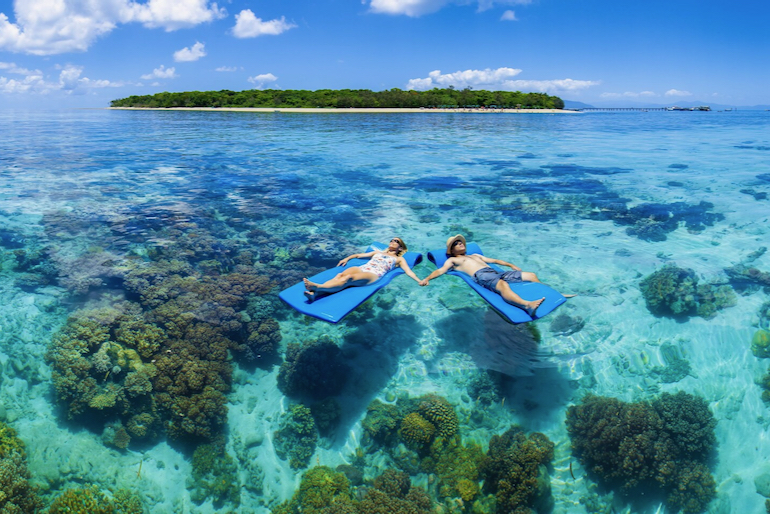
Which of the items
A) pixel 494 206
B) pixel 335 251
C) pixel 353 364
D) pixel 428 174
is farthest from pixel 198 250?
pixel 428 174

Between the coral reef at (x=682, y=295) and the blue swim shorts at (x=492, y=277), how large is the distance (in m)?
3.16

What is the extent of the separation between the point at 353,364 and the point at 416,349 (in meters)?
1.16

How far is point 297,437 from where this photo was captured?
6.57m

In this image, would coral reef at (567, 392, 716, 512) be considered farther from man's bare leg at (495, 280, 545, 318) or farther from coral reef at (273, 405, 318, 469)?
coral reef at (273, 405, 318, 469)

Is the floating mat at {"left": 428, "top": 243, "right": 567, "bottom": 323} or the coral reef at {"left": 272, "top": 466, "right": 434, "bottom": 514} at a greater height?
the floating mat at {"left": 428, "top": 243, "right": 567, "bottom": 323}

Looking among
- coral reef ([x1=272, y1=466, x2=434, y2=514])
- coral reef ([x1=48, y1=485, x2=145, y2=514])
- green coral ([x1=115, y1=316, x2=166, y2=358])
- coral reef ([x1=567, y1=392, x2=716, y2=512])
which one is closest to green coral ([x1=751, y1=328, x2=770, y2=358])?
coral reef ([x1=567, y1=392, x2=716, y2=512])

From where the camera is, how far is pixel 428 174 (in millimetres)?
18719

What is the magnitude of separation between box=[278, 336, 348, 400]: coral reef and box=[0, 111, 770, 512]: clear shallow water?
17 cm

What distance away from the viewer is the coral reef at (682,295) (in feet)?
26.8

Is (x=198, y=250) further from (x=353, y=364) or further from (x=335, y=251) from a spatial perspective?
(x=353, y=364)

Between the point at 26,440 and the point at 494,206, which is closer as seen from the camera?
the point at 26,440

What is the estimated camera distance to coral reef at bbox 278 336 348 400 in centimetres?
716

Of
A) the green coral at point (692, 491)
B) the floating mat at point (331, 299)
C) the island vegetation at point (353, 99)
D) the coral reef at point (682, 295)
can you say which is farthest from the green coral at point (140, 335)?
the island vegetation at point (353, 99)

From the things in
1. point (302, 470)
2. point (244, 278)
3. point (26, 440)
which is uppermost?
point (244, 278)
